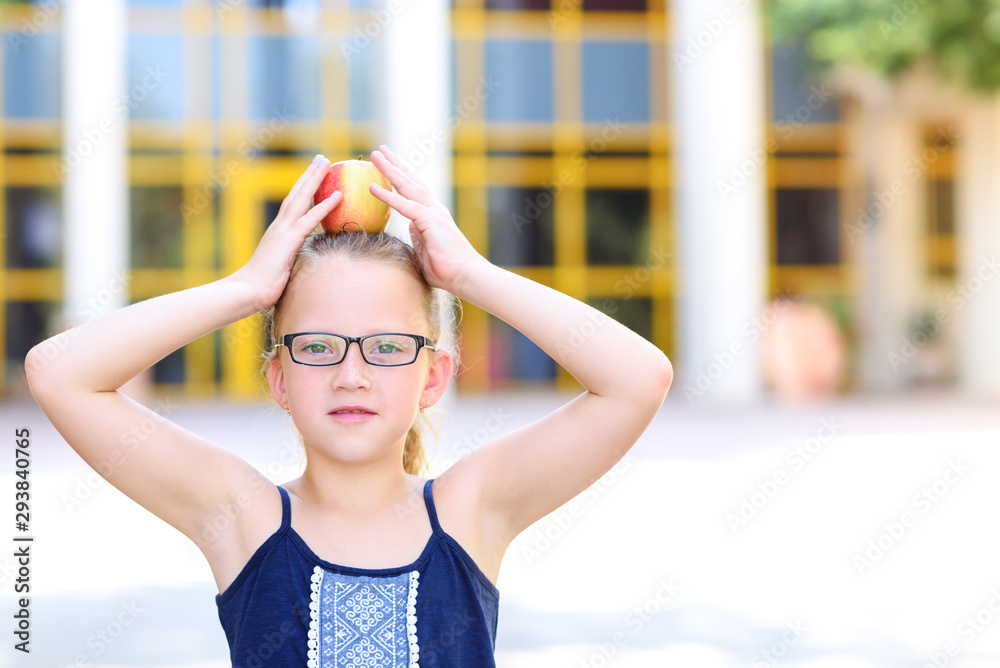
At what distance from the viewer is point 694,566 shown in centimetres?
582

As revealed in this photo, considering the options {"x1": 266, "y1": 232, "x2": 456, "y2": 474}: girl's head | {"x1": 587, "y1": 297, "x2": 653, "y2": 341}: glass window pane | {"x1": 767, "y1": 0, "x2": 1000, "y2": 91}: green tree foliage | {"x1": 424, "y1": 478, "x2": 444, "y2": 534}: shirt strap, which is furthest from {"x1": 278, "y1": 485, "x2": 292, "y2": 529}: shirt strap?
{"x1": 587, "y1": 297, "x2": 653, "y2": 341}: glass window pane

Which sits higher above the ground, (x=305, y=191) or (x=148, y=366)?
(x=305, y=191)

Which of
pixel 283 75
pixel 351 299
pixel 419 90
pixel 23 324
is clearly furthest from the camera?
pixel 23 324

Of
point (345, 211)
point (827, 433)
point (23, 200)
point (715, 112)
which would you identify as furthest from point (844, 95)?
point (345, 211)

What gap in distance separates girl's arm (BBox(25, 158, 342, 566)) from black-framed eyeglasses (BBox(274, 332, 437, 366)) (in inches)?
3.7

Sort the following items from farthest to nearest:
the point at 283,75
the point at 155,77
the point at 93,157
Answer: the point at 283,75 < the point at 155,77 < the point at 93,157

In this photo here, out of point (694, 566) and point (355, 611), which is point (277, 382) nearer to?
point (355, 611)

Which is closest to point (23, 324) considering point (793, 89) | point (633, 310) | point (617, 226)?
point (617, 226)

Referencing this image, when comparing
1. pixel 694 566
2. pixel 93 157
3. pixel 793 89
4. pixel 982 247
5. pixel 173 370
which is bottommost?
pixel 694 566

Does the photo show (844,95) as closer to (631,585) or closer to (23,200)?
(23,200)

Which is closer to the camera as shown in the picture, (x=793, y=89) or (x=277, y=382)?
(x=277, y=382)

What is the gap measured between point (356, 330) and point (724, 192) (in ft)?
43.7

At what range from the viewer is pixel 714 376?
15086 mm

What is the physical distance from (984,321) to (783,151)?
3805 millimetres
